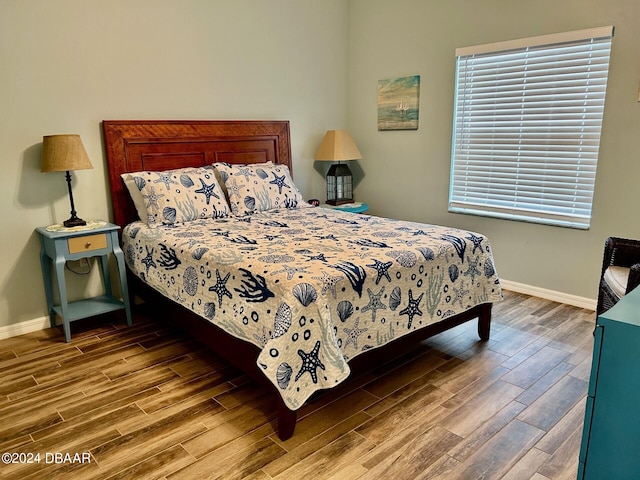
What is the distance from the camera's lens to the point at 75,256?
2.98 meters

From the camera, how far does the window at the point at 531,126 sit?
10.7 ft

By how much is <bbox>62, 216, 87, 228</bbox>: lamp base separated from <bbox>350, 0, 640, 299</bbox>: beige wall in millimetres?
2784

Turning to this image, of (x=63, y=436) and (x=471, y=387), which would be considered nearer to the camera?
(x=63, y=436)

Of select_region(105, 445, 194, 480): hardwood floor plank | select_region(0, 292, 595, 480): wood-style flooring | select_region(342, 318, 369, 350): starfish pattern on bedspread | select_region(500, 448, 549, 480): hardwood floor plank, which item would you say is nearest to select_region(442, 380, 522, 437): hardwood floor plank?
select_region(0, 292, 595, 480): wood-style flooring

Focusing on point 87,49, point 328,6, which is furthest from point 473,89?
point 87,49

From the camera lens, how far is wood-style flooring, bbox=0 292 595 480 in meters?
1.88

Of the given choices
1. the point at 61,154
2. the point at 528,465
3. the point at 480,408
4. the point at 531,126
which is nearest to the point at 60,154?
the point at 61,154

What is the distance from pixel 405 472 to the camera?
1.83 m

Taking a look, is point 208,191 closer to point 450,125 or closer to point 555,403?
point 450,125

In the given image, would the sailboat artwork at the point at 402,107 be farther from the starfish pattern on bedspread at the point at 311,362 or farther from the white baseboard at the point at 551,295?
the starfish pattern on bedspread at the point at 311,362

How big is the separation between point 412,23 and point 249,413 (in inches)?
143

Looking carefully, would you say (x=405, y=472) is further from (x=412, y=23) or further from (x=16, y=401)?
(x=412, y=23)

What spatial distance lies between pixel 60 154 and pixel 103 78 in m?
0.72

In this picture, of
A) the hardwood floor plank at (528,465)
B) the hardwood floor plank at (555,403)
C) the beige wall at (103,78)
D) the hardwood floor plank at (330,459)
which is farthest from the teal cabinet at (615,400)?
the beige wall at (103,78)
